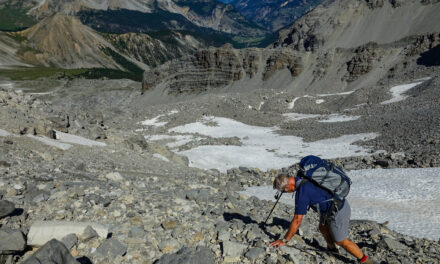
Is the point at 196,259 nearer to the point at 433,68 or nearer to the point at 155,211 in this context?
the point at 155,211

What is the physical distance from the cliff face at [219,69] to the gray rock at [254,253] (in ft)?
313

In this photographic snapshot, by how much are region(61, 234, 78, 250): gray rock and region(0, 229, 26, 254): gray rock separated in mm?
636

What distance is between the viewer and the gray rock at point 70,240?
18.2 feet

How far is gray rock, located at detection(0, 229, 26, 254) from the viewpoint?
4914mm

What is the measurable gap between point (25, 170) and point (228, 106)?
1716 inches

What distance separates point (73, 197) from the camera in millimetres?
7426

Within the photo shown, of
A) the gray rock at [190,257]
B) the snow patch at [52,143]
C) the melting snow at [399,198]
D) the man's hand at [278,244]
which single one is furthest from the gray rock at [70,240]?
the snow patch at [52,143]

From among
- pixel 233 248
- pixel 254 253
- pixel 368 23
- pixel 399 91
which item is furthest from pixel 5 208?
pixel 368 23

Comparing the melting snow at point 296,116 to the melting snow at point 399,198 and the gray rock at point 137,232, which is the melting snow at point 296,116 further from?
the gray rock at point 137,232

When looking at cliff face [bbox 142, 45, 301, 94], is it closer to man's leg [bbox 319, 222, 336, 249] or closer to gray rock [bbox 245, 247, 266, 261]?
man's leg [bbox 319, 222, 336, 249]

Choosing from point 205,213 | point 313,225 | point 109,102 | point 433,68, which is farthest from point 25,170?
point 109,102

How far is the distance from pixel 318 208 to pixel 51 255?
15.4 feet

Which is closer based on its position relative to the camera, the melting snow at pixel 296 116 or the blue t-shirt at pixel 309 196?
the blue t-shirt at pixel 309 196

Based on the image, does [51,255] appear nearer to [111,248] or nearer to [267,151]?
[111,248]
